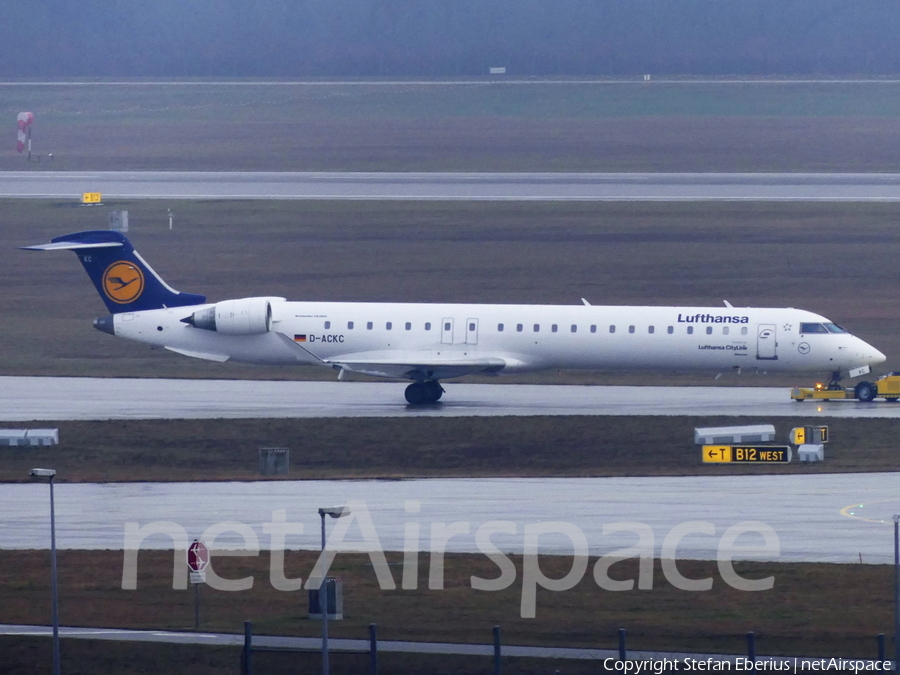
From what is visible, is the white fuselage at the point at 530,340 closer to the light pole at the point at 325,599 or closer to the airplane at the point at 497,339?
the airplane at the point at 497,339

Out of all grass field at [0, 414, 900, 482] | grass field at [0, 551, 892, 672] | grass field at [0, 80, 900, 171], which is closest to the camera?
grass field at [0, 551, 892, 672]

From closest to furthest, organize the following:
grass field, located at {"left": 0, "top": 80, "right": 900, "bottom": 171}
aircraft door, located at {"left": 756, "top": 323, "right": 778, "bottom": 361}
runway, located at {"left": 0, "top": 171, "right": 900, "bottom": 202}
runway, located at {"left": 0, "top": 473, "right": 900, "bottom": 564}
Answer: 1. runway, located at {"left": 0, "top": 473, "right": 900, "bottom": 564}
2. aircraft door, located at {"left": 756, "top": 323, "right": 778, "bottom": 361}
3. runway, located at {"left": 0, "top": 171, "right": 900, "bottom": 202}
4. grass field, located at {"left": 0, "top": 80, "right": 900, "bottom": 171}

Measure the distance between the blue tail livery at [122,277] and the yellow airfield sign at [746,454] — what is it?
18.5 metres

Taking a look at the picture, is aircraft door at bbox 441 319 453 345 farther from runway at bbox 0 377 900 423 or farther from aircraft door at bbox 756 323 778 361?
aircraft door at bbox 756 323 778 361

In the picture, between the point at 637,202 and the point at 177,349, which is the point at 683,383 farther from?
the point at 637,202

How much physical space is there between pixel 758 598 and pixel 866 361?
22480 mm

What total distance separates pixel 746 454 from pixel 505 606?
1473 centimetres

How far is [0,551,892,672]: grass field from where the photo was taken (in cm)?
2388

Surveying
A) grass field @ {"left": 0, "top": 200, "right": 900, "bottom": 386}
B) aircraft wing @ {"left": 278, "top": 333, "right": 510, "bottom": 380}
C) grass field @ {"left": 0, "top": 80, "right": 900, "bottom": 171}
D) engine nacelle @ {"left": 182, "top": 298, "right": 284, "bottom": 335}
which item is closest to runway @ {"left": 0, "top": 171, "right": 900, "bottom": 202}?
grass field @ {"left": 0, "top": 200, "right": 900, "bottom": 386}

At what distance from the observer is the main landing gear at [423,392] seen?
46.7 m

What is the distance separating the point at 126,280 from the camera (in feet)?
159

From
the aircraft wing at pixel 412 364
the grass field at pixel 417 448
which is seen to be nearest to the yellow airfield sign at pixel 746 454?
the grass field at pixel 417 448

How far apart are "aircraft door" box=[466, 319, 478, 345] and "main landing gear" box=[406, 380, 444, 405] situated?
1695 mm

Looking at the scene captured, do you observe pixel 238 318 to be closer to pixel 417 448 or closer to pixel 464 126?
pixel 417 448
